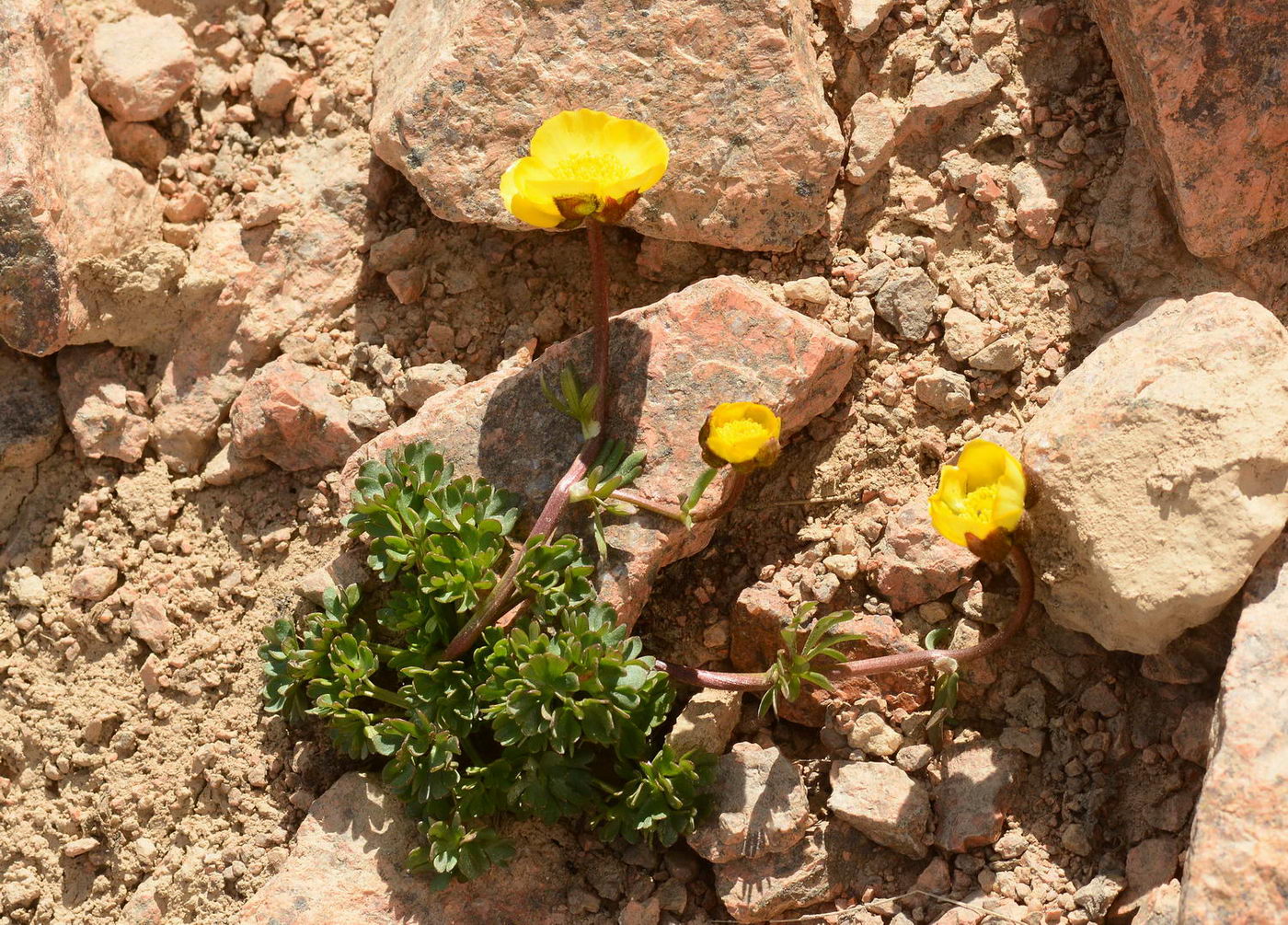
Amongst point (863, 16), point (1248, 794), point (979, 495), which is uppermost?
point (863, 16)

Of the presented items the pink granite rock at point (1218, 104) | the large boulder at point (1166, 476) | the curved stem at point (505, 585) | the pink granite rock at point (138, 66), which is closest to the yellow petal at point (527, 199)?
the curved stem at point (505, 585)

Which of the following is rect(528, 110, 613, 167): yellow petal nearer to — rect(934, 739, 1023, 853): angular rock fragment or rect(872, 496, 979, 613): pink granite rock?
rect(872, 496, 979, 613): pink granite rock

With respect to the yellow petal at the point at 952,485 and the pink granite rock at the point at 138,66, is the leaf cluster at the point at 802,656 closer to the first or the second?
the yellow petal at the point at 952,485

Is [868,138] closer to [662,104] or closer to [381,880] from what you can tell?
[662,104]

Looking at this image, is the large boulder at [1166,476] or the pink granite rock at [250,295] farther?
the pink granite rock at [250,295]

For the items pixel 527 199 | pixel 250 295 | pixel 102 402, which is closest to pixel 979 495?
pixel 527 199

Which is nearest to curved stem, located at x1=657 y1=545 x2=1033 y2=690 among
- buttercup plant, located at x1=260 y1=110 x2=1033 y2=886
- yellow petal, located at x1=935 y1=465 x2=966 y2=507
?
buttercup plant, located at x1=260 y1=110 x2=1033 y2=886

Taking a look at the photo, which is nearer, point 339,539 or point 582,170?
point 582,170
